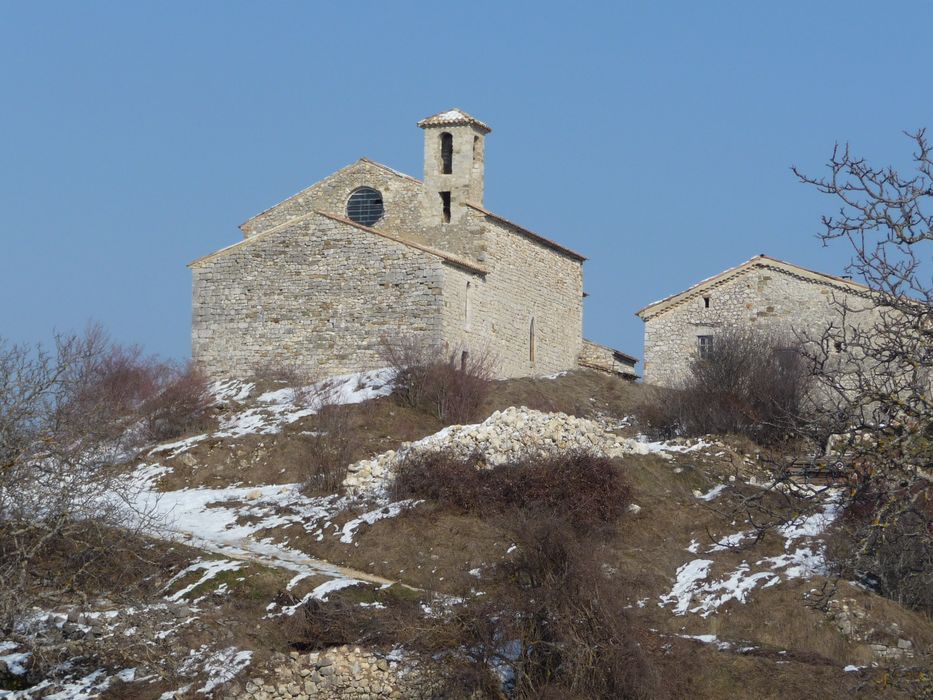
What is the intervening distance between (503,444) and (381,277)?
9.88 metres

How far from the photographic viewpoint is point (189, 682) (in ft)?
68.2

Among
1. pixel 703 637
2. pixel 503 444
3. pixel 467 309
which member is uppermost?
pixel 467 309

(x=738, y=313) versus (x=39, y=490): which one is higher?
(x=738, y=313)

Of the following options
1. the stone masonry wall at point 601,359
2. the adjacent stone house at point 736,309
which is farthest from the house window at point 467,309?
the stone masonry wall at point 601,359

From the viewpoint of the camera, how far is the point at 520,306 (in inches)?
1630

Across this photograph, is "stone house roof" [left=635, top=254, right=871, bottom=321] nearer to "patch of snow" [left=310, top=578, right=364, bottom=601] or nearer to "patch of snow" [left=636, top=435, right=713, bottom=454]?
"patch of snow" [left=636, top=435, right=713, bottom=454]

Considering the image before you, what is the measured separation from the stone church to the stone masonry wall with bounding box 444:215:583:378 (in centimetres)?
6

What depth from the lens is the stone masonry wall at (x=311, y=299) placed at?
3694 cm

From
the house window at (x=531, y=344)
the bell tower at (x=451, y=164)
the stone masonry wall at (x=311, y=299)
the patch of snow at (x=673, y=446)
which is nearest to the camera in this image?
the patch of snow at (x=673, y=446)

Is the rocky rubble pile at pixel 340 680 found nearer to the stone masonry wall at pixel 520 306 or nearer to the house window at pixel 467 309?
the stone masonry wall at pixel 520 306

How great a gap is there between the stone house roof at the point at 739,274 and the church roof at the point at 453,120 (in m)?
7.02

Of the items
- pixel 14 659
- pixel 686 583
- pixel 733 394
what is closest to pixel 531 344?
pixel 733 394

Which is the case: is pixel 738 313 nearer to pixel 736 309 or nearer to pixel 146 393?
pixel 736 309

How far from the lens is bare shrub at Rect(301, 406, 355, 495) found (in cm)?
2919
